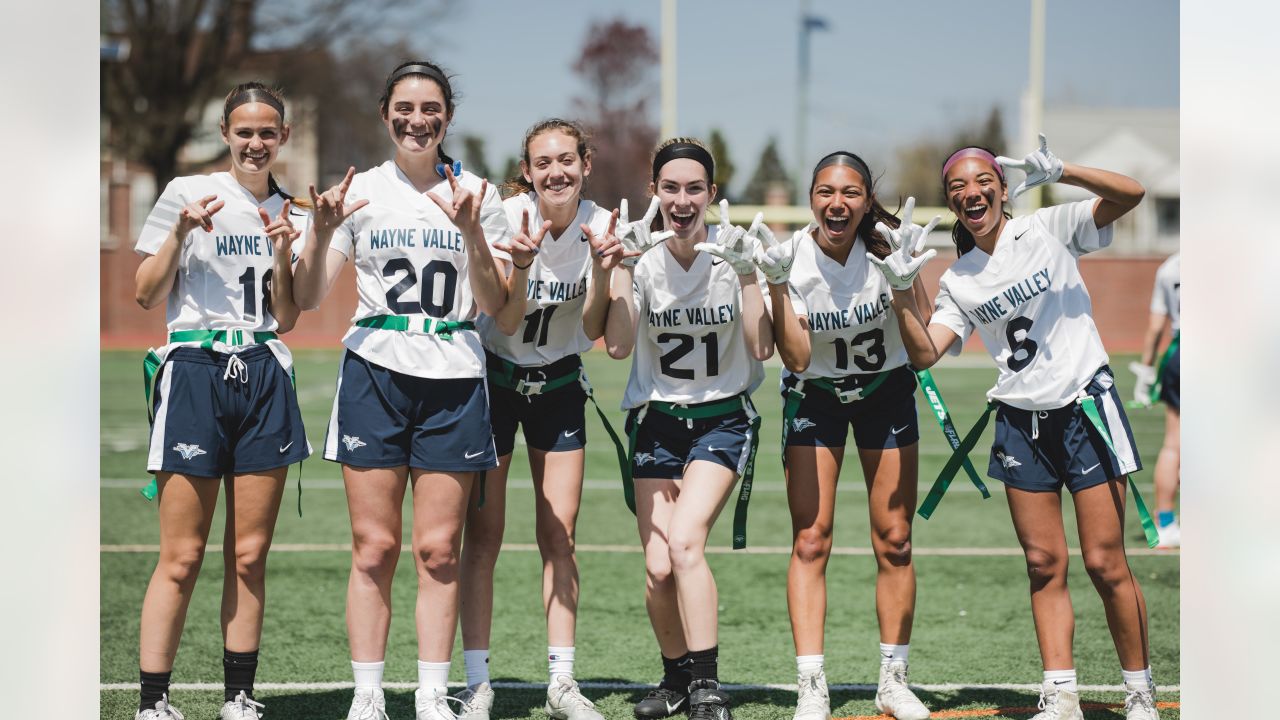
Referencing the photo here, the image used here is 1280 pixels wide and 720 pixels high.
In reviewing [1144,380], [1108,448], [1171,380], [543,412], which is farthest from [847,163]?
[1144,380]

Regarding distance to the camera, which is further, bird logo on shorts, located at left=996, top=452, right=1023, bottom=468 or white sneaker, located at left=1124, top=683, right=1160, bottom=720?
bird logo on shorts, located at left=996, top=452, right=1023, bottom=468

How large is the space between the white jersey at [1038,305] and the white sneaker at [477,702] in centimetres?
202

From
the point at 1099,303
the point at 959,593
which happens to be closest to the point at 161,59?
the point at 1099,303

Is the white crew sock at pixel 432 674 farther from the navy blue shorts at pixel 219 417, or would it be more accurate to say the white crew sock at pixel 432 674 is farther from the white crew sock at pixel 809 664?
the white crew sock at pixel 809 664

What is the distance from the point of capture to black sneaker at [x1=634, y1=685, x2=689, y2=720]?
425 centimetres

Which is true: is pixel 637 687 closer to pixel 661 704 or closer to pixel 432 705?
pixel 661 704

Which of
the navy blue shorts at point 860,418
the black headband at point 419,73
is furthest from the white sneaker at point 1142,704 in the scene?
the black headband at point 419,73

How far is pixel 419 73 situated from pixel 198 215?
2.67 ft

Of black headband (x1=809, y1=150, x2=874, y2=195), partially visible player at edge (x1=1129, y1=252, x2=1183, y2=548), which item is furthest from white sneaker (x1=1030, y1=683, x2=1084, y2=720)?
partially visible player at edge (x1=1129, y1=252, x2=1183, y2=548)

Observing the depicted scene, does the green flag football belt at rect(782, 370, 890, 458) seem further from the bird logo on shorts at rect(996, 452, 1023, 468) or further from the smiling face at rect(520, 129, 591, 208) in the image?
the smiling face at rect(520, 129, 591, 208)

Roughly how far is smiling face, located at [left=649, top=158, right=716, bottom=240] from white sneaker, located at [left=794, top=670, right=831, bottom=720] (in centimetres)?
156

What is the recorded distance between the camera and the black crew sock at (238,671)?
4.06m
